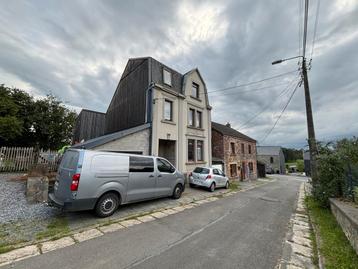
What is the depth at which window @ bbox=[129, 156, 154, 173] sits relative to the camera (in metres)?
6.24

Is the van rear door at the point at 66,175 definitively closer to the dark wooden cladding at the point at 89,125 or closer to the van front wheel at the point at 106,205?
the van front wheel at the point at 106,205

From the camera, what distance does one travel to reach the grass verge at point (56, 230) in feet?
13.3

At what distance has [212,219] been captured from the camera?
19.2ft

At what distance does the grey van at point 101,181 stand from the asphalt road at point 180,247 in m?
1.30

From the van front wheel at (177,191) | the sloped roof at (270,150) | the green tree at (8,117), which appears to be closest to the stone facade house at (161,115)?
the van front wheel at (177,191)

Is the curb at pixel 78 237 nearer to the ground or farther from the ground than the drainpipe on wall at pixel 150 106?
nearer to the ground

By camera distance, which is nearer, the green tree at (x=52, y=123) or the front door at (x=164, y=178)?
the front door at (x=164, y=178)

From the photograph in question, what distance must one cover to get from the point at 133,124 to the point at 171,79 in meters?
4.82

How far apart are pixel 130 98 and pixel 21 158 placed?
8765 mm

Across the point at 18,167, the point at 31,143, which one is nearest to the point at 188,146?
the point at 18,167

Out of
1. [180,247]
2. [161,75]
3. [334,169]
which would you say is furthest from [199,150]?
[180,247]

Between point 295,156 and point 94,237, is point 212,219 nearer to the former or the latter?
point 94,237

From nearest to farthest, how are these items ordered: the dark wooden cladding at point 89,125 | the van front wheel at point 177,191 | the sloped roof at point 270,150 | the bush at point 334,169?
the bush at point 334,169
the van front wheel at point 177,191
the dark wooden cladding at point 89,125
the sloped roof at point 270,150

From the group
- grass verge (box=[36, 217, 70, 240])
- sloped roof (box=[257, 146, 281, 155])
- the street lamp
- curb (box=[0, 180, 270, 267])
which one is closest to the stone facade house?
grass verge (box=[36, 217, 70, 240])
